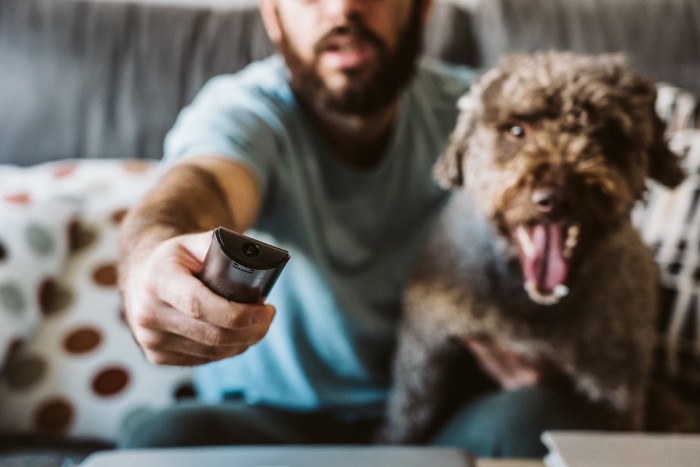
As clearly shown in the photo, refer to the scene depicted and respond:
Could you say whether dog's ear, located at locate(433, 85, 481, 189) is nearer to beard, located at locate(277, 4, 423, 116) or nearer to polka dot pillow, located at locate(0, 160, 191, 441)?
beard, located at locate(277, 4, 423, 116)

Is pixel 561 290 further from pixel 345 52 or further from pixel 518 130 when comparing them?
pixel 345 52

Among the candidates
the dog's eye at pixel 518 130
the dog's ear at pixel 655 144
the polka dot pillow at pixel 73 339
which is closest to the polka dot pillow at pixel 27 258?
the polka dot pillow at pixel 73 339

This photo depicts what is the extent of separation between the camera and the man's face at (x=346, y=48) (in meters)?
0.82

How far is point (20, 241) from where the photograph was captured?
100 centimetres

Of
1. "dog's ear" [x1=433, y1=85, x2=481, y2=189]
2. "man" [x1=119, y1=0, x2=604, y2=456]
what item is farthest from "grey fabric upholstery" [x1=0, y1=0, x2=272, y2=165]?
"dog's ear" [x1=433, y1=85, x2=481, y2=189]

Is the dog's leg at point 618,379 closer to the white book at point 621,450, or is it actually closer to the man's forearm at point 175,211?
the white book at point 621,450

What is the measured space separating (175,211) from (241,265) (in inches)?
10.7

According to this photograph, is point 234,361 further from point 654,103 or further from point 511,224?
point 654,103

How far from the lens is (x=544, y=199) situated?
605 millimetres

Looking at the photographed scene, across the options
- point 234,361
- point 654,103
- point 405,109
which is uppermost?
point 654,103

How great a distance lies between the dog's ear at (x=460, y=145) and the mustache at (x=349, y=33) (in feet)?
0.59

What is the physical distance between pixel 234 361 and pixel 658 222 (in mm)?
696

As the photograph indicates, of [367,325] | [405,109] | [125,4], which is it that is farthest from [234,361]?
[125,4]

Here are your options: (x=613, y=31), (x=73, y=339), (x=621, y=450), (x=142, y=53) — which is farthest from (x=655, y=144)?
(x=142, y=53)
